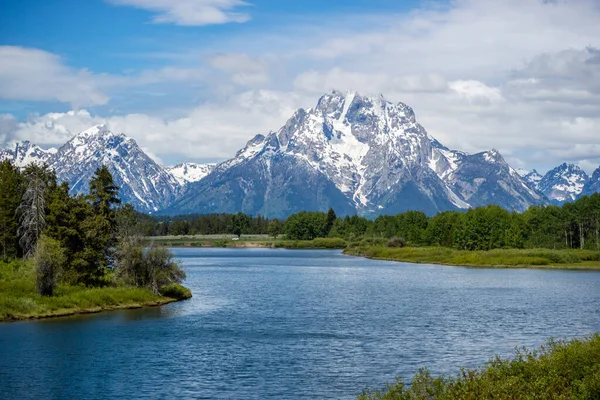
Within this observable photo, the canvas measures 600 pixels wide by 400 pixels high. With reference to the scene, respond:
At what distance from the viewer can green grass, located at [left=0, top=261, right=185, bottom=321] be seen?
7450cm

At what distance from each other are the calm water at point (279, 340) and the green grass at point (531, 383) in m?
9.42

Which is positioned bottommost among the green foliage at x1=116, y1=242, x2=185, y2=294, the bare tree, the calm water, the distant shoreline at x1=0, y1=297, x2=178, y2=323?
the calm water

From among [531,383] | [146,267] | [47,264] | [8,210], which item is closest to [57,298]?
[47,264]

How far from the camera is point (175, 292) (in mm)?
95750

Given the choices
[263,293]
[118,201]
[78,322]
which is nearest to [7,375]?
[78,322]

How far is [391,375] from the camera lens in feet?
162

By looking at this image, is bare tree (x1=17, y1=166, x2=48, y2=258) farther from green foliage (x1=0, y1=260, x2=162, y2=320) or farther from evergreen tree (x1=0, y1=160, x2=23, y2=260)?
green foliage (x1=0, y1=260, x2=162, y2=320)

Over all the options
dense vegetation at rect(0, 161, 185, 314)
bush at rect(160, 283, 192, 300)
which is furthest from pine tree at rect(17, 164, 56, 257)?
bush at rect(160, 283, 192, 300)

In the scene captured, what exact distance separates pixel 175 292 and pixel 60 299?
19.4 metres

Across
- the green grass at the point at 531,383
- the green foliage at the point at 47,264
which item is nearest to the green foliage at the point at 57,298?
the green foliage at the point at 47,264

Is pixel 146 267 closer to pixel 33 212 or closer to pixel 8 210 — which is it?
pixel 33 212

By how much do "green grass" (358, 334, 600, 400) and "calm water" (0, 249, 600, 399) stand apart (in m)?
9.42

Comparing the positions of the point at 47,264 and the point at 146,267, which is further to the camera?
the point at 146,267

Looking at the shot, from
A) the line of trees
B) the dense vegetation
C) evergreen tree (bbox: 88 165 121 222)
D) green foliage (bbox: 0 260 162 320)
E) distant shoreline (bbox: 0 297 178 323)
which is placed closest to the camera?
distant shoreline (bbox: 0 297 178 323)
